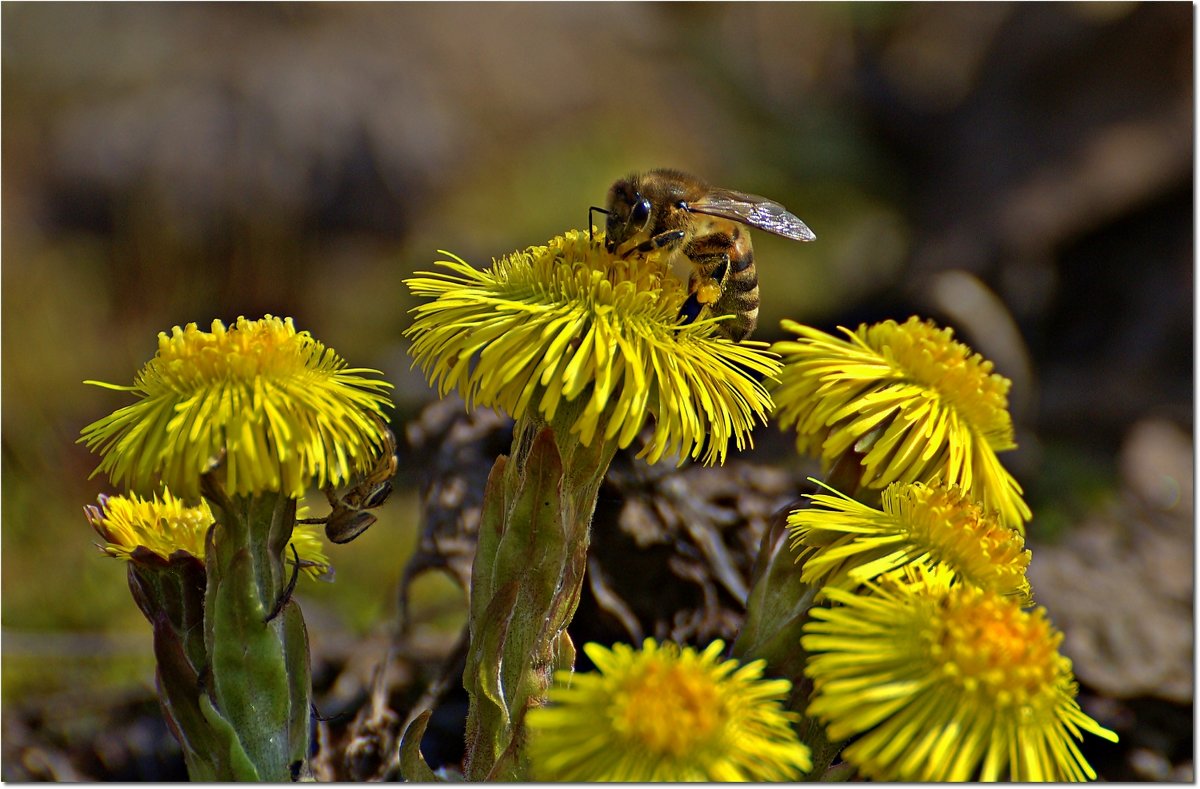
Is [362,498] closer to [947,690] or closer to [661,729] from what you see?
[661,729]

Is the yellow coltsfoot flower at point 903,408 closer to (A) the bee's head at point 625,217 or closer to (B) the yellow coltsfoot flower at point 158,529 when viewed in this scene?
(A) the bee's head at point 625,217

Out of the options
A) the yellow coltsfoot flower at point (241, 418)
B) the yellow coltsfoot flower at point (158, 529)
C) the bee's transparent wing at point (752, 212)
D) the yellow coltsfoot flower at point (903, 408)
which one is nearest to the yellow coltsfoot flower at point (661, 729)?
the yellow coltsfoot flower at point (241, 418)

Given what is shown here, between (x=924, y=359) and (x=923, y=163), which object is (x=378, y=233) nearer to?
(x=923, y=163)

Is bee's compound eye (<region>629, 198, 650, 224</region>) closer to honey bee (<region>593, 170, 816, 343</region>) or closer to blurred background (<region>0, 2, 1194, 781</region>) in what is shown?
honey bee (<region>593, 170, 816, 343</region>)

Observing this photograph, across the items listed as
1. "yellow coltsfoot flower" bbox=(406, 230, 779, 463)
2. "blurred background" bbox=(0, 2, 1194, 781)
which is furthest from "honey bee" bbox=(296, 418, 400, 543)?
"blurred background" bbox=(0, 2, 1194, 781)

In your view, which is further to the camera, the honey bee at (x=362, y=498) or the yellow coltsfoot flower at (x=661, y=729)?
the honey bee at (x=362, y=498)
